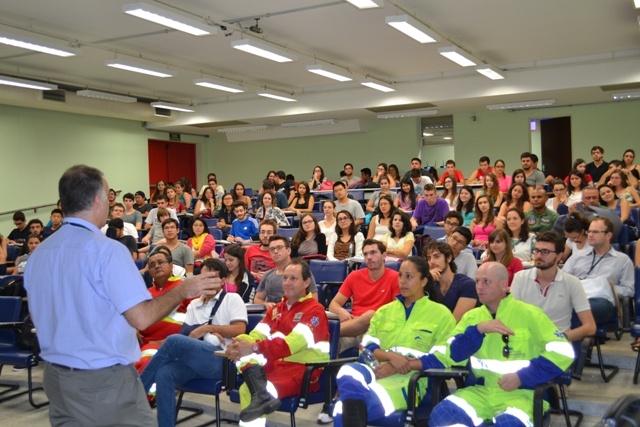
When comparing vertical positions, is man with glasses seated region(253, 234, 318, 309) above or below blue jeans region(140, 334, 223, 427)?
above

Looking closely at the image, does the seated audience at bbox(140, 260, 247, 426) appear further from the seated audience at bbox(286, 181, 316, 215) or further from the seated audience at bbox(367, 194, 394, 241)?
the seated audience at bbox(286, 181, 316, 215)

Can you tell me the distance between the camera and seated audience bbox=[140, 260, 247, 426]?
4.16 m

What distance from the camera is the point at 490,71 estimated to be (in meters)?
11.7

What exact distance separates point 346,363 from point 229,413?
137 cm

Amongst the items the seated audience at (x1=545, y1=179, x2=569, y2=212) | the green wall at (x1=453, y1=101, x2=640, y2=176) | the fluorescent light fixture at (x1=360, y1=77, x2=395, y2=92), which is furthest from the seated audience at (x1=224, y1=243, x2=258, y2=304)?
the green wall at (x1=453, y1=101, x2=640, y2=176)

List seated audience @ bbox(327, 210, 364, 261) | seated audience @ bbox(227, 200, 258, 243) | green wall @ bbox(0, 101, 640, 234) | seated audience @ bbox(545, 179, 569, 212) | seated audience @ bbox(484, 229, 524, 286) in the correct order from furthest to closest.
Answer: green wall @ bbox(0, 101, 640, 234)
seated audience @ bbox(227, 200, 258, 243)
seated audience @ bbox(545, 179, 569, 212)
seated audience @ bbox(327, 210, 364, 261)
seated audience @ bbox(484, 229, 524, 286)

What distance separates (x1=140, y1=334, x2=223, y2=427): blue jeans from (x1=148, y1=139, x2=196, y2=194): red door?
539 inches

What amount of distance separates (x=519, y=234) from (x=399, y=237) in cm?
123

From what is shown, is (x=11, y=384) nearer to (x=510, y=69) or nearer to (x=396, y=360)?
(x=396, y=360)

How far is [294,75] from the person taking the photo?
12.8 m

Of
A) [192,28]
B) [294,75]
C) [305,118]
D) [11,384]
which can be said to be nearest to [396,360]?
[11,384]

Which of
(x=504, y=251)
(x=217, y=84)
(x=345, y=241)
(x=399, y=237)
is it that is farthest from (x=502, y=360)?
(x=217, y=84)

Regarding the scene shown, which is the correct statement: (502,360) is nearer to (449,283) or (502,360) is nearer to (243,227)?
(449,283)

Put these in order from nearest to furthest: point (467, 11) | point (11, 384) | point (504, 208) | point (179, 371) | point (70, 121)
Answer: point (179, 371) < point (11, 384) < point (504, 208) < point (467, 11) < point (70, 121)
